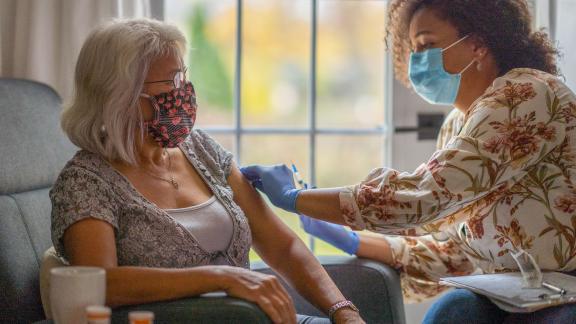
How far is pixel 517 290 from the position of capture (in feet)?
6.04

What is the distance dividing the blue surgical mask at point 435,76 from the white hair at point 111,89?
73 centimetres

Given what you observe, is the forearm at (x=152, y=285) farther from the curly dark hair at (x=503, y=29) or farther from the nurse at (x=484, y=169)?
the curly dark hair at (x=503, y=29)

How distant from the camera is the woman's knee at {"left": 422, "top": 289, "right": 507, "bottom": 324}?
6.30ft

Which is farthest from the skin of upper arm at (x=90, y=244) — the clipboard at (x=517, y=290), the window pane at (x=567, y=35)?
the window pane at (x=567, y=35)

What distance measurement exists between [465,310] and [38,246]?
3.43 feet

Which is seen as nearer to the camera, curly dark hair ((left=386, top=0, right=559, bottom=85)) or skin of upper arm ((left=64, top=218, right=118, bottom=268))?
skin of upper arm ((left=64, top=218, right=118, bottom=268))

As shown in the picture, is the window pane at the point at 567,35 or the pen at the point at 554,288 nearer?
the pen at the point at 554,288

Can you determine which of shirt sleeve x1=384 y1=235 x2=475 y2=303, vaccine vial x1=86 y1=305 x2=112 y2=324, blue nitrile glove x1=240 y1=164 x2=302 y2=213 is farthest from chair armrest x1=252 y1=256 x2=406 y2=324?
vaccine vial x1=86 y1=305 x2=112 y2=324

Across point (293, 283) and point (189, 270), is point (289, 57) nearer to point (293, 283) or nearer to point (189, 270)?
point (293, 283)

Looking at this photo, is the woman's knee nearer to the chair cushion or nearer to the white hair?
the white hair

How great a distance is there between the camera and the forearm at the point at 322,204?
6.56 ft

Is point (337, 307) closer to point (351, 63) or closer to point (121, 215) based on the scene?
point (121, 215)

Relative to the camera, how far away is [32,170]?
6.75 ft

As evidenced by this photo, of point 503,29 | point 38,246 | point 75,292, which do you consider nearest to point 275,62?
point 503,29
